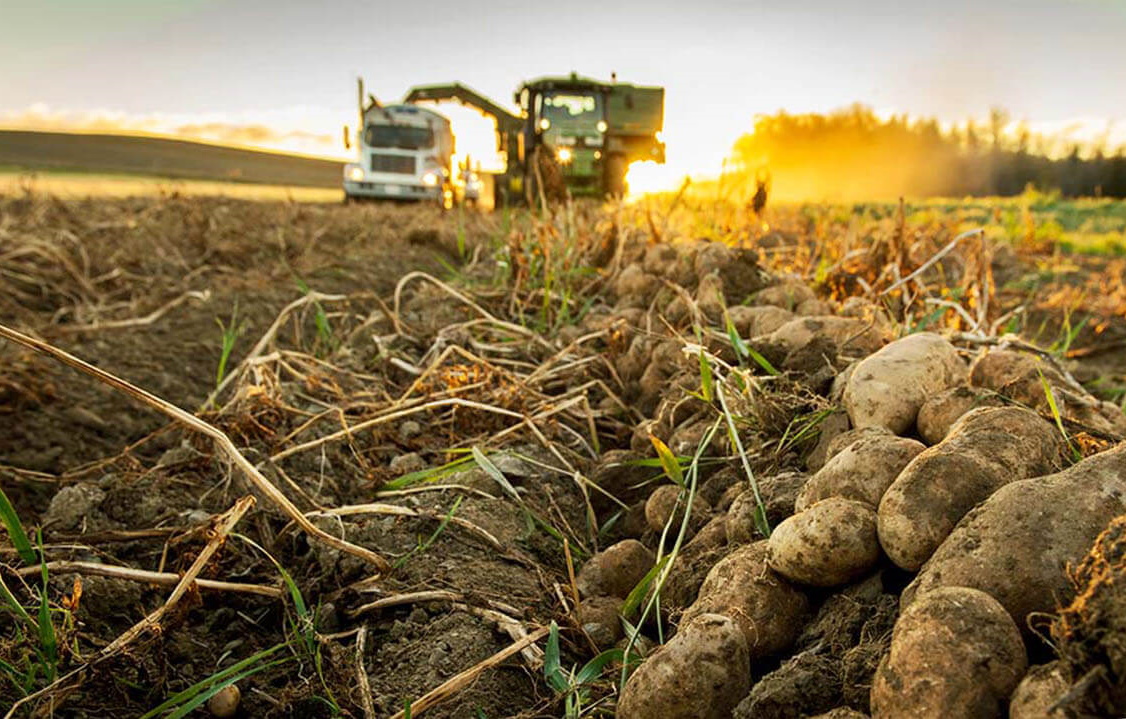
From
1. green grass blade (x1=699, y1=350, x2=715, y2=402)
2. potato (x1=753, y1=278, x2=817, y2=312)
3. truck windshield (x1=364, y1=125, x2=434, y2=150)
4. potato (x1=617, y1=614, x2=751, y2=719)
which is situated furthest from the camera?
truck windshield (x1=364, y1=125, x2=434, y2=150)

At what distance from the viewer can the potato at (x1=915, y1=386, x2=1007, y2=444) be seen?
4.41 feet

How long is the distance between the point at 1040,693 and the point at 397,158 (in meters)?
15.6

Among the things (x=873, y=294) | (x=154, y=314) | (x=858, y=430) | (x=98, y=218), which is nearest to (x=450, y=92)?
(x=98, y=218)

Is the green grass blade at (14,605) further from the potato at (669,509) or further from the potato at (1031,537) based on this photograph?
the potato at (1031,537)

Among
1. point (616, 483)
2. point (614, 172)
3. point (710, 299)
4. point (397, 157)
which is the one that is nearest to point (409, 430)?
point (616, 483)

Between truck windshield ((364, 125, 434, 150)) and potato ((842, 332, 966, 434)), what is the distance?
590 inches

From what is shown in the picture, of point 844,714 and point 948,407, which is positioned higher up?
point 948,407

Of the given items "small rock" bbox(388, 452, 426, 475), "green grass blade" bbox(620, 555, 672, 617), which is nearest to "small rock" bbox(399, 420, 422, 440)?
"small rock" bbox(388, 452, 426, 475)

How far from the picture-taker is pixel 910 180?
111 ft

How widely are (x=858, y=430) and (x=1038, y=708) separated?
69cm

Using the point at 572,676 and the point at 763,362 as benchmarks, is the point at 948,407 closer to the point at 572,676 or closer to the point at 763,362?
the point at 763,362

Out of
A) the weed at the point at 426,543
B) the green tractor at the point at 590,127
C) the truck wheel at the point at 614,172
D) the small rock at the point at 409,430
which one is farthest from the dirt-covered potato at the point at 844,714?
the truck wheel at the point at 614,172

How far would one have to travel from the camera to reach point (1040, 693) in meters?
0.73

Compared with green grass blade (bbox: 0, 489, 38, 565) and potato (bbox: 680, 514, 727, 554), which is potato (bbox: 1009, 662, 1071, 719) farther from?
green grass blade (bbox: 0, 489, 38, 565)
